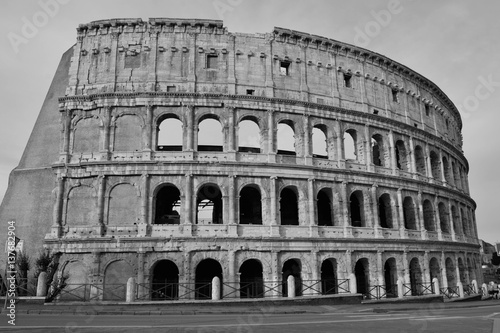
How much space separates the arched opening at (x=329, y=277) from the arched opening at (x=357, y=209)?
125 inches

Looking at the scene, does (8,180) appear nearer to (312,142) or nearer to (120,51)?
(120,51)

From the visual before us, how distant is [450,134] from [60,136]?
3015cm

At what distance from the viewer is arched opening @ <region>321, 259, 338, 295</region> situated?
870 inches

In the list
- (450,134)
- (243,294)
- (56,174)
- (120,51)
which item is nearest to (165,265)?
(243,294)

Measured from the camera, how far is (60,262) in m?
19.9

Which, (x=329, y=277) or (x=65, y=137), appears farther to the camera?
(x=329, y=277)

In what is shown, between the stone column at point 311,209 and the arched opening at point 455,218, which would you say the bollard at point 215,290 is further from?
the arched opening at point 455,218

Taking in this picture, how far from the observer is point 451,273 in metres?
27.9

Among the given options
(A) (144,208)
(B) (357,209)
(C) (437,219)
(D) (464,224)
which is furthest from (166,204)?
(D) (464,224)

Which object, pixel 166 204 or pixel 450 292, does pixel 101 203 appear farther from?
pixel 450 292

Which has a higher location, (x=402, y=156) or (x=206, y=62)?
(x=206, y=62)

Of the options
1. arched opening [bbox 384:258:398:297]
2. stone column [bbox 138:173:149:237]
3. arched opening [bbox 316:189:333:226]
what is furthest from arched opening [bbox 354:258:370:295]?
stone column [bbox 138:173:149:237]

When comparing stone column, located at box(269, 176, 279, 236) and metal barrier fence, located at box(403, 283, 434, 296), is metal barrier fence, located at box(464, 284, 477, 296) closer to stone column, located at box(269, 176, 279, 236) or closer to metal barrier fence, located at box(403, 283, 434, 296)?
metal barrier fence, located at box(403, 283, 434, 296)

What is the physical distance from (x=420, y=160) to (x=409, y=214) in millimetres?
4639
